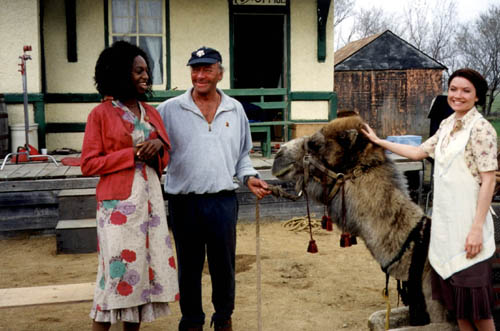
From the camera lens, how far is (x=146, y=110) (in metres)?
3.01

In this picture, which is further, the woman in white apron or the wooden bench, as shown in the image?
the wooden bench

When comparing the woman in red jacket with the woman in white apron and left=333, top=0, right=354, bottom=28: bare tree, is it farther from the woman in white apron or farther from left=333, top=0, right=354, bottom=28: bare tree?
left=333, top=0, right=354, bottom=28: bare tree

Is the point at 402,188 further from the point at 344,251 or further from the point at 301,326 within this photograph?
Result: the point at 344,251

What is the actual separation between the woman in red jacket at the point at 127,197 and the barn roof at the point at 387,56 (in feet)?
61.6

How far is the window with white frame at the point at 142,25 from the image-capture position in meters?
9.60

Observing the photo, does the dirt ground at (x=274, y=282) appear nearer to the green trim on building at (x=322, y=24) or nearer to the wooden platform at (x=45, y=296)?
the wooden platform at (x=45, y=296)

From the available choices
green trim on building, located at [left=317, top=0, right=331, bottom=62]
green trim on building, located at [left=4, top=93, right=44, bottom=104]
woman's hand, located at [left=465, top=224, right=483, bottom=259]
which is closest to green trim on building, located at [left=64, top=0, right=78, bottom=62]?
green trim on building, located at [left=4, top=93, right=44, bottom=104]

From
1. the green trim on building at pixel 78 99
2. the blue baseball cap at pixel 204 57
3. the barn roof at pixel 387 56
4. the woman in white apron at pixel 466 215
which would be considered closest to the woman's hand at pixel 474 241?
the woman in white apron at pixel 466 215

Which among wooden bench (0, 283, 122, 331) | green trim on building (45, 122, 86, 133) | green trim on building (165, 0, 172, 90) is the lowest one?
wooden bench (0, 283, 122, 331)

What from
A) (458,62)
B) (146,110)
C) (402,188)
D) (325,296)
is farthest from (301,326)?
(458,62)

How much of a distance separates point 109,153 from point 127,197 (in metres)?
0.25

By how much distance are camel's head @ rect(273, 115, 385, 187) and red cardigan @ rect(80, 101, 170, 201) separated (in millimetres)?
807

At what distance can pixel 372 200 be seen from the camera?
2.64 meters

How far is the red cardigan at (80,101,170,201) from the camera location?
278 centimetres
